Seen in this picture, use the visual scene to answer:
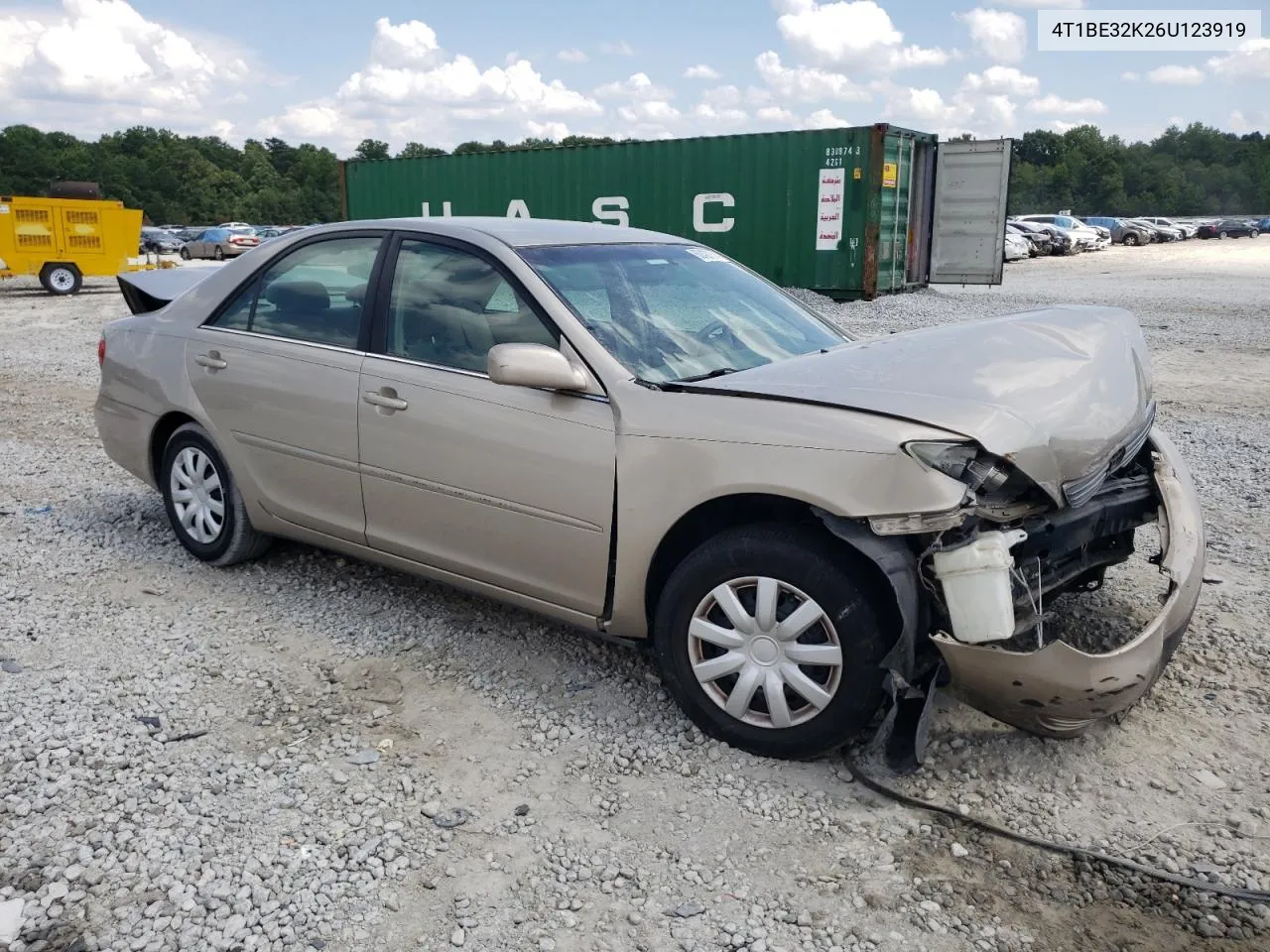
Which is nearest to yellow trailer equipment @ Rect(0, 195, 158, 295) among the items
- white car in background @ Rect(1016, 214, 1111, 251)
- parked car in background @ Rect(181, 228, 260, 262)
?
parked car in background @ Rect(181, 228, 260, 262)

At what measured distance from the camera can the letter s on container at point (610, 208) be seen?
757 inches

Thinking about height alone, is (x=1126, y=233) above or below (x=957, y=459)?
above

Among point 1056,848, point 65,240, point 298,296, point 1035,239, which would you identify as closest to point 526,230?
point 298,296

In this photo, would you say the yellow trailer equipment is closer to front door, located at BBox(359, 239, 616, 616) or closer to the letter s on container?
the letter s on container

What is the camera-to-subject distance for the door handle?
3902 millimetres

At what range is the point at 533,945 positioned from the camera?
249cm

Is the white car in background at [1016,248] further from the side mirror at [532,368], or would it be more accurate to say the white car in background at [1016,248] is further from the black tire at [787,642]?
the black tire at [787,642]

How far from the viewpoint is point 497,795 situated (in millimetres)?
3121

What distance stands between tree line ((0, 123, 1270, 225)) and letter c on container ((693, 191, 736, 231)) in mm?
62688

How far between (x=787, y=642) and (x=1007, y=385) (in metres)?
1.03

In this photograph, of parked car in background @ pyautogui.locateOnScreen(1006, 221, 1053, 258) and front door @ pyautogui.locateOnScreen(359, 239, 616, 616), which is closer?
front door @ pyautogui.locateOnScreen(359, 239, 616, 616)

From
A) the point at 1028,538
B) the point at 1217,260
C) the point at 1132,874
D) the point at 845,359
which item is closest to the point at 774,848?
the point at 1132,874

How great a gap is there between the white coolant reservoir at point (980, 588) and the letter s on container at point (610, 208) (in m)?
17.0

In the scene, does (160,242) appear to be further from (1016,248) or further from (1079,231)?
(1079,231)
